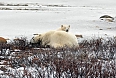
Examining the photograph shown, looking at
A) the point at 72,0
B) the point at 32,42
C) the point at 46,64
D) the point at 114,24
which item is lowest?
the point at 72,0

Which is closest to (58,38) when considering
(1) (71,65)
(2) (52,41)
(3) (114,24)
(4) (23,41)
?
(2) (52,41)

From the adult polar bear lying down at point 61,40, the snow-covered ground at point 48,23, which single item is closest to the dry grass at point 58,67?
the adult polar bear lying down at point 61,40

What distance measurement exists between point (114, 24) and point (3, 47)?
35.1ft

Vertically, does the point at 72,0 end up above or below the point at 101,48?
below

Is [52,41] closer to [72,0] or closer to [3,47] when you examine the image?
[3,47]

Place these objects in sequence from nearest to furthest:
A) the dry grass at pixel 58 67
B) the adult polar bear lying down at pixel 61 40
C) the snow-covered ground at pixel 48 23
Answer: the dry grass at pixel 58 67, the adult polar bear lying down at pixel 61 40, the snow-covered ground at pixel 48 23

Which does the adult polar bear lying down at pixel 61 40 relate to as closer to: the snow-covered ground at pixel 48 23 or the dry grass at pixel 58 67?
the dry grass at pixel 58 67

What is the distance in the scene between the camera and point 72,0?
2435 inches

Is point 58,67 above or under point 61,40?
above

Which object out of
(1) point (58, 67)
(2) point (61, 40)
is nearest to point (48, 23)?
(2) point (61, 40)

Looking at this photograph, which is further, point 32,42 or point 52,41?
point 32,42

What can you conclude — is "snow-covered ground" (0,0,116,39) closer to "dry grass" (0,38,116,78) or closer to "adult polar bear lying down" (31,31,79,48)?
"adult polar bear lying down" (31,31,79,48)

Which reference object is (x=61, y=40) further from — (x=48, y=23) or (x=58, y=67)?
A: (x=48, y=23)

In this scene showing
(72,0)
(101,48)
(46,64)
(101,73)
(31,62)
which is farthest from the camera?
(72,0)
